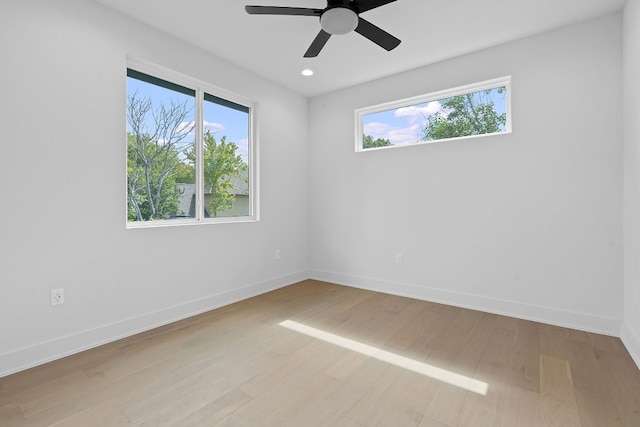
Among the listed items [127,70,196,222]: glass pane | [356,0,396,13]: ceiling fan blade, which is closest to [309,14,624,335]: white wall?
[356,0,396,13]: ceiling fan blade

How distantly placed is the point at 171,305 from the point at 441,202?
2966mm

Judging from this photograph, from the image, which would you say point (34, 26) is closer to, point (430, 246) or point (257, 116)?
point (257, 116)

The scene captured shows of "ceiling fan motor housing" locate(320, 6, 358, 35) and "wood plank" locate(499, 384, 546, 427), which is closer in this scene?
"wood plank" locate(499, 384, 546, 427)

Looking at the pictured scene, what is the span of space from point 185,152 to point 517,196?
331cm

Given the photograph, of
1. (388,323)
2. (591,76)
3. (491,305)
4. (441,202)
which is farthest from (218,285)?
(591,76)

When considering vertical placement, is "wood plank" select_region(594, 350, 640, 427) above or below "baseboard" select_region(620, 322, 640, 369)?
below

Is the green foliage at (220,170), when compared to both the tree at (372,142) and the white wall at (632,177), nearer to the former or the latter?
the tree at (372,142)

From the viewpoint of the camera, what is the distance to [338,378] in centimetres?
193

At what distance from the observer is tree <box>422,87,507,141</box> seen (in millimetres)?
3178

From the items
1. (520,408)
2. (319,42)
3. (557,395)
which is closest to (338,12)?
(319,42)

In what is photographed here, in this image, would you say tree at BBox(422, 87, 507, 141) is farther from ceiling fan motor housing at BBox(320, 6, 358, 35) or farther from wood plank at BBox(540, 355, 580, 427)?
wood plank at BBox(540, 355, 580, 427)

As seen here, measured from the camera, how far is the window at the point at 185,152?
274cm

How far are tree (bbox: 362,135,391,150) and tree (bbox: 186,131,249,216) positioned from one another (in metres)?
1.62

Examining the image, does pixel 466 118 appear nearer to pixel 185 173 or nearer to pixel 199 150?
pixel 199 150
